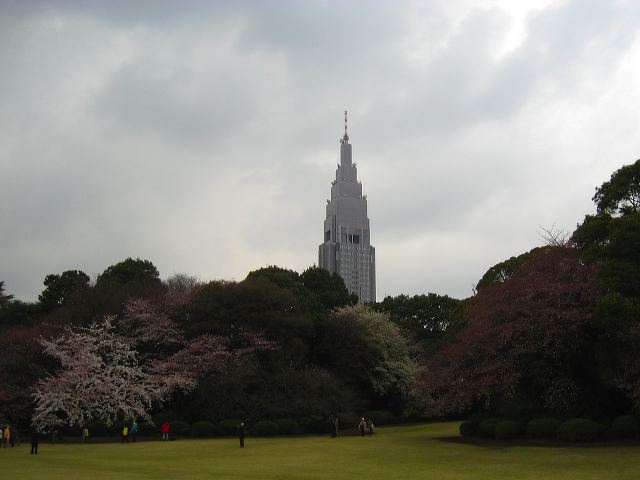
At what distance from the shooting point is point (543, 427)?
31453mm

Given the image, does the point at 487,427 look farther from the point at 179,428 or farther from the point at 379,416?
the point at 179,428

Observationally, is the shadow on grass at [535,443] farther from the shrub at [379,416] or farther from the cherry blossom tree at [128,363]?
the cherry blossom tree at [128,363]

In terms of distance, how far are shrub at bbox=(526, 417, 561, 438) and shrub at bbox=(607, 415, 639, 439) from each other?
8.11 ft

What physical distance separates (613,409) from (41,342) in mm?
34226

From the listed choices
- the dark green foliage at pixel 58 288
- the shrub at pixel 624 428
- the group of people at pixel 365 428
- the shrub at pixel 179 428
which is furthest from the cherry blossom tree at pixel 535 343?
the dark green foliage at pixel 58 288

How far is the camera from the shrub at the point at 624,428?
29.1 meters

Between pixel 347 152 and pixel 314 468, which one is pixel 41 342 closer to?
pixel 314 468

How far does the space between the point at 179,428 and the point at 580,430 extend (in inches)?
959

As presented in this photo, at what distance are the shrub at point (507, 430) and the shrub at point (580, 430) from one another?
2889 millimetres

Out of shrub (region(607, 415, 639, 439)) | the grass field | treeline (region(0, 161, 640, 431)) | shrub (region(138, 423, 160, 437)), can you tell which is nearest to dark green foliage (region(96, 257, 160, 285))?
treeline (region(0, 161, 640, 431))

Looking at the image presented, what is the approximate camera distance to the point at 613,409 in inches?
1297

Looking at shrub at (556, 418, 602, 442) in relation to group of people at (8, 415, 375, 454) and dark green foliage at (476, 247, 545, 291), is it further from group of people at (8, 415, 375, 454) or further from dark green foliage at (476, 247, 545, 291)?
dark green foliage at (476, 247, 545, 291)

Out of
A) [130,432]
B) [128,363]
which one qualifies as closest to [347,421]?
[130,432]

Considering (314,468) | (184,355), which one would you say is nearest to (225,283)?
(184,355)
